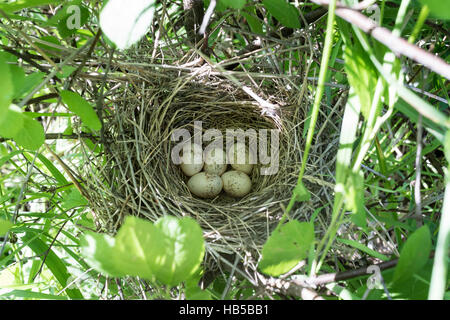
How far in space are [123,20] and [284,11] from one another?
48cm

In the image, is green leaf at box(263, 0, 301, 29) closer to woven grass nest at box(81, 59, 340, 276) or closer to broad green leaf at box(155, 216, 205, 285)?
woven grass nest at box(81, 59, 340, 276)

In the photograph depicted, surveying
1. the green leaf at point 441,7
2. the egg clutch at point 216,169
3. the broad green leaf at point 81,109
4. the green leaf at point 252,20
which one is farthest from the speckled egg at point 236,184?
the green leaf at point 441,7

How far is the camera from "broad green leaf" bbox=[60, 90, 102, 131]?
91 centimetres

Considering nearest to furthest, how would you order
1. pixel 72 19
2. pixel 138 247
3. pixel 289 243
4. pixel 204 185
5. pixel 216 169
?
pixel 138 247 < pixel 289 243 < pixel 72 19 < pixel 204 185 < pixel 216 169

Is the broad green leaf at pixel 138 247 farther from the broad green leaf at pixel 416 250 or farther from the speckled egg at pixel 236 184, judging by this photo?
the speckled egg at pixel 236 184

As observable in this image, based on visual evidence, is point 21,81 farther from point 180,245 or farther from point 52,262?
point 52,262

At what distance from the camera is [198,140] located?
1617mm

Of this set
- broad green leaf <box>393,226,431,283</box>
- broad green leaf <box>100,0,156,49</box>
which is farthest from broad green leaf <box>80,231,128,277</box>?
broad green leaf <box>393,226,431,283</box>

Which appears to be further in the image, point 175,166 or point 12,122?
point 175,166

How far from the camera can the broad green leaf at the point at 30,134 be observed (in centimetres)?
90

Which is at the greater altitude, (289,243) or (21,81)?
(21,81)

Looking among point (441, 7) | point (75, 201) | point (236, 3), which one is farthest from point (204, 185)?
point (441, 7)

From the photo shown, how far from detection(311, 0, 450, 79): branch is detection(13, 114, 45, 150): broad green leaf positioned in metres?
0.63

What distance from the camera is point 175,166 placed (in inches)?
61.8
